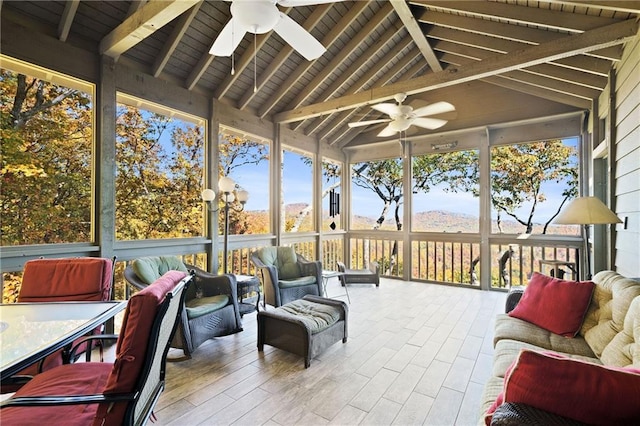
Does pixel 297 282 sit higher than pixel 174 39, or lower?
lower

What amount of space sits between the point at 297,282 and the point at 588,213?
326 centimetres

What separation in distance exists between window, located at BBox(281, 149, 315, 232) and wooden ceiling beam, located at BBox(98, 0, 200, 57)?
3136mm

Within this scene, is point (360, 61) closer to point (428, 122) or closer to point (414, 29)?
point (414, 29)

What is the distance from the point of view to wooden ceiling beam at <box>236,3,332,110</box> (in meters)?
3.74

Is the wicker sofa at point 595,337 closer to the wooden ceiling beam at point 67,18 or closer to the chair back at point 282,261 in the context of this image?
the chair back at point 282,261

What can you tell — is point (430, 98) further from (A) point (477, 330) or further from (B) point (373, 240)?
(A) point (477, 330)

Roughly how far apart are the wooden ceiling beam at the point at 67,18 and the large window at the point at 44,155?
1.27 ft

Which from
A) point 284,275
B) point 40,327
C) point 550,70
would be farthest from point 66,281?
point 550,70

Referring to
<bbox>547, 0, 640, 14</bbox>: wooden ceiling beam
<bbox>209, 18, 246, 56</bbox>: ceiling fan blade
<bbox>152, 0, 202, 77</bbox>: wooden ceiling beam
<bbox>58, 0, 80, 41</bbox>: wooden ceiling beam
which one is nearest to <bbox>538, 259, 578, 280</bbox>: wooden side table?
<bbox>547, 0, 640, 14</bbox>: wooden ceiling beam

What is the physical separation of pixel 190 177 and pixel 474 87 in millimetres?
5159

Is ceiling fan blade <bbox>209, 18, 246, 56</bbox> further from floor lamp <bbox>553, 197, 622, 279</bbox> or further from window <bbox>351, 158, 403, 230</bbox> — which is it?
window <bbox>351, 158, 403, 230</bbox>

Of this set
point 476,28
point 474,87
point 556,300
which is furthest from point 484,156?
point 556,300

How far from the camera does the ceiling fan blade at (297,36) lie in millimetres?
2396

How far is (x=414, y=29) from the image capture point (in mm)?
→ 4004
